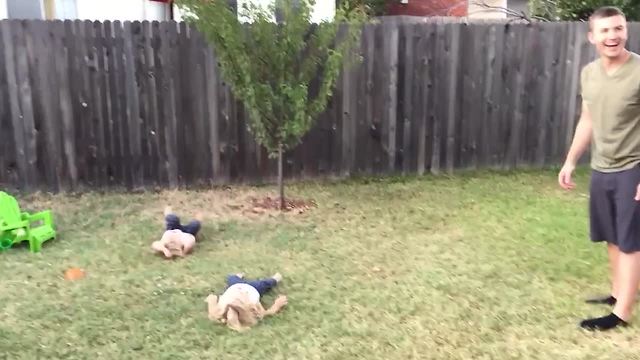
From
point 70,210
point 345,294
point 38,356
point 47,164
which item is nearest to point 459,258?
point 345,294

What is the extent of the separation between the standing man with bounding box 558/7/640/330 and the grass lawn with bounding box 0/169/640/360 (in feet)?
1.21

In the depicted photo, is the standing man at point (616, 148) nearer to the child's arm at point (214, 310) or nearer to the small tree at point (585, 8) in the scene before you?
the child's arm at point (214, 310)

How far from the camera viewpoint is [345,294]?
4.39 m

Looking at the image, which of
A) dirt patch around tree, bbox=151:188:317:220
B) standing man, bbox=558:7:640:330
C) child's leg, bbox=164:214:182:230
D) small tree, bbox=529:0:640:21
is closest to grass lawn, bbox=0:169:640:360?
dirt patch around tree, bbox=151:188:317:220

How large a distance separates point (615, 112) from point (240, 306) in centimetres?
232

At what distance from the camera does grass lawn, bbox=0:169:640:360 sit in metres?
3.71

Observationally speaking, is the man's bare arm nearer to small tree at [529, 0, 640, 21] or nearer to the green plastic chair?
the green plastic chair

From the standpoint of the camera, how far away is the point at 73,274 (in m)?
4.67

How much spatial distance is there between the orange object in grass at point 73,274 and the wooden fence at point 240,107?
227 cm

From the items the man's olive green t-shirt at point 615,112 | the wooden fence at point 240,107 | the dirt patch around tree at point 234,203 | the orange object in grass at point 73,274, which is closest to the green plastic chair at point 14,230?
the orange object in grass at point 73,274

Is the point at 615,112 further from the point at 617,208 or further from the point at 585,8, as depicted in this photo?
the point at 585,8

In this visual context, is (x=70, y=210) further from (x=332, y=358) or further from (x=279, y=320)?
(x=332, y=358)

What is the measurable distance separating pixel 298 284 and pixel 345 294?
35cm

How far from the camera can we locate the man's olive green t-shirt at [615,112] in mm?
3590
